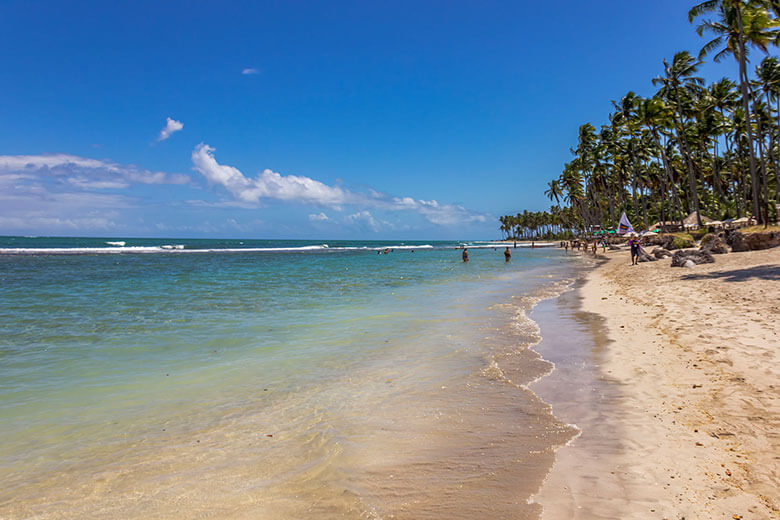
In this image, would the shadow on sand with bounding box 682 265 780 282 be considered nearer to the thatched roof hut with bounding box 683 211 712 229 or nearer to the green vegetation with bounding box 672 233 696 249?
the green vegetation with bounding box 672 233 696 249

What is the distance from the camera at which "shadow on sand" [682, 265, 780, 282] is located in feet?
42.5

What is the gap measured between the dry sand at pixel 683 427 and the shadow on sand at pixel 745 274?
4.52 metres

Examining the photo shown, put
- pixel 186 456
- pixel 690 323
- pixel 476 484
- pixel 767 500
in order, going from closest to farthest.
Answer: pixel 767 500, pixel 476 484, pixel 186 456, pixel 690 323

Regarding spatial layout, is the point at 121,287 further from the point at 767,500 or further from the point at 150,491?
the point at 767,500

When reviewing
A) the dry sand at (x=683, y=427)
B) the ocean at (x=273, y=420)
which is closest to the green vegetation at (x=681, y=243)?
the dry sand at (x=683, y=427)

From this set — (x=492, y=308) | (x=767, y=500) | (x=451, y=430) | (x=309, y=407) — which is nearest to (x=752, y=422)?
(x=767, y=500)

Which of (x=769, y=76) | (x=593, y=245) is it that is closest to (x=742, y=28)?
(x=769, y=76)

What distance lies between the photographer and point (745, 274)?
1402cm

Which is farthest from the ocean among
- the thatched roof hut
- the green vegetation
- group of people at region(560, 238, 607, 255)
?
group of people at region(560, 238, 607, 255)

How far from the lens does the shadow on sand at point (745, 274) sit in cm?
1296

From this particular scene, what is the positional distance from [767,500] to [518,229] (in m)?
182

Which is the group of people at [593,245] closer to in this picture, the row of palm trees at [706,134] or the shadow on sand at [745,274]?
the row of palm trees at [706,134]

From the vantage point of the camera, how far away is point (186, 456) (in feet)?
14.2

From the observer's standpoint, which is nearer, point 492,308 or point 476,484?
point 476,484
